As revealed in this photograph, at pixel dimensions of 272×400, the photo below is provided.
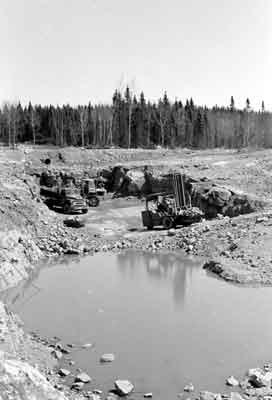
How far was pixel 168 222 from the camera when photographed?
24062 mm

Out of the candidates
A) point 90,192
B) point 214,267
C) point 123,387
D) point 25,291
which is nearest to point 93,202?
point 90,192

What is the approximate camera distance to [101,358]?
380 inches

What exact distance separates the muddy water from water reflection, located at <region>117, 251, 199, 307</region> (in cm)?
8

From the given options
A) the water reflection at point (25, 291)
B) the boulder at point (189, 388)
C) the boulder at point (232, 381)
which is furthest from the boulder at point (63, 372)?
the water reflection at point (25, 291)

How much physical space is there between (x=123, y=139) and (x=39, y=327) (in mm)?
51139

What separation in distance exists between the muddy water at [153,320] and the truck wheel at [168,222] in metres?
5.88

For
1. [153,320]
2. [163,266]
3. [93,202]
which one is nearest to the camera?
[153,320]

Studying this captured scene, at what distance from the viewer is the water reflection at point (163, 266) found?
1617 cm

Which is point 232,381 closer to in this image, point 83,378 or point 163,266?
point 83,378

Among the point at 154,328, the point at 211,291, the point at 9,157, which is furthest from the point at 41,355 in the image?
the point at 9,157

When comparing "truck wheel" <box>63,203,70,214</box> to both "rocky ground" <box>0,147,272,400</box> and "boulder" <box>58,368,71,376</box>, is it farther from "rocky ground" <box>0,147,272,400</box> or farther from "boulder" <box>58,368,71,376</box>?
"boulder" <box>58,368,71,376</box>

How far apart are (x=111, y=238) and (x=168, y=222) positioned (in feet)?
11.2

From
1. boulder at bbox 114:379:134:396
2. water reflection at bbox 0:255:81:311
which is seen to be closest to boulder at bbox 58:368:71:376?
boulder at bbox 114:379:134:396

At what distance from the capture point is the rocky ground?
28.3 ft
